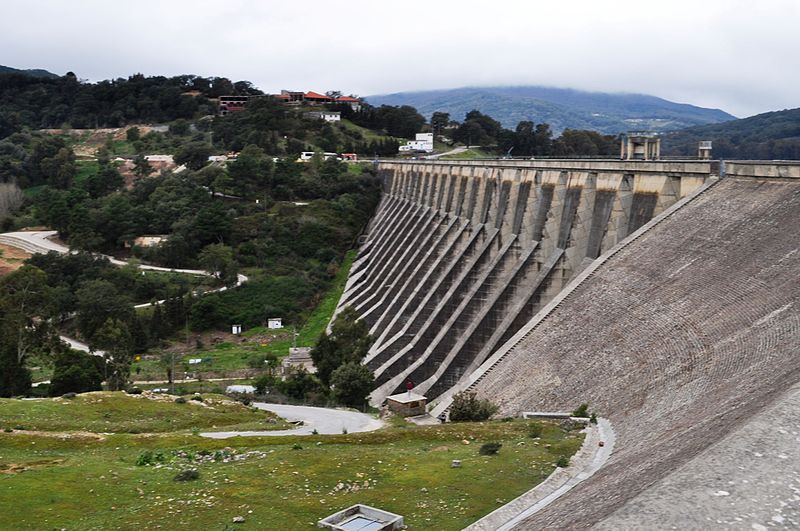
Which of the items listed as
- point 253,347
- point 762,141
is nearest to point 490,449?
point 253,347

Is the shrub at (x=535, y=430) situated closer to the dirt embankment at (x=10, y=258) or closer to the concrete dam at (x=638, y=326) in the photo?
the concrete dam at (x=638, y=326)

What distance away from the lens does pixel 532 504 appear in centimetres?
1703

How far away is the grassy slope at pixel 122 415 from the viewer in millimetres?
29969

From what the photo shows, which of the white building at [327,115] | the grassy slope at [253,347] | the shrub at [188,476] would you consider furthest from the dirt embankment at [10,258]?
the shrub at [188,476]

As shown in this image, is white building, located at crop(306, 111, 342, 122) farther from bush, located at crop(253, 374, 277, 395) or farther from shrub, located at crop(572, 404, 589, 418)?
shrub, located at crop(572, 404, 589, 418)

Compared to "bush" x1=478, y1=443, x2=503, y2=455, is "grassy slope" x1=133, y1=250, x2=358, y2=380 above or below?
below

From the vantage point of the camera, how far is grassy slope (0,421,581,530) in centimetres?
1777

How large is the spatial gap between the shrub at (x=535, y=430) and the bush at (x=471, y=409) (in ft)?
14.2

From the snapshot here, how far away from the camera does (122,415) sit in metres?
32.3

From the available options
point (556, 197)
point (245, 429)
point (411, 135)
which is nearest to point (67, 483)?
point (245, 429)

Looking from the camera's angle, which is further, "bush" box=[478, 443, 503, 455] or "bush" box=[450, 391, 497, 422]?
"bush" box=[450, 391, 497, 422]

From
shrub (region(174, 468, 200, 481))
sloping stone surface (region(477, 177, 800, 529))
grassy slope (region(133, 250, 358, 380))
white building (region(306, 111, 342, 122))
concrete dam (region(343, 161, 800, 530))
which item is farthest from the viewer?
white building (region(306, 111, 342, 122))

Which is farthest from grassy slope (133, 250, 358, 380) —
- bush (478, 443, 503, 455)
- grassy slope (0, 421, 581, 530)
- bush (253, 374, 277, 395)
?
bush (478, 443, 503, 455)

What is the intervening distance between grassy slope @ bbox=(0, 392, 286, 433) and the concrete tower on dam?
29.6ft
